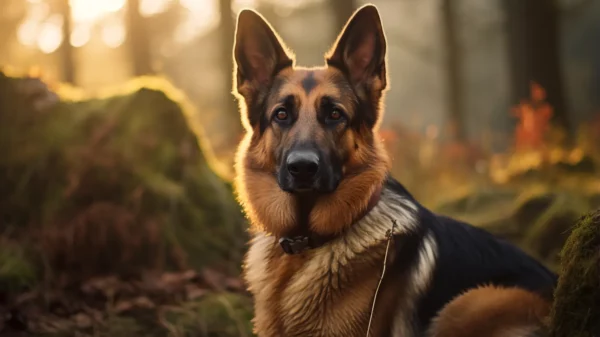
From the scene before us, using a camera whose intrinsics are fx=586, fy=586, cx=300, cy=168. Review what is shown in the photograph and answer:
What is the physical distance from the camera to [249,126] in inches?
159

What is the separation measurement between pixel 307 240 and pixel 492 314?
1147 mm

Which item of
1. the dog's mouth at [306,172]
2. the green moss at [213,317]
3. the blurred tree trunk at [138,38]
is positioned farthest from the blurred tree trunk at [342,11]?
the dog's mouth at [306,172]

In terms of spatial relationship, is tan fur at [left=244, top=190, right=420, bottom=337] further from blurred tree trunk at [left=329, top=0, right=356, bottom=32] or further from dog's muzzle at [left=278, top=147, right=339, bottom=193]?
blurred tree trunk at [left=329, top=0, right=356, bottom=32]

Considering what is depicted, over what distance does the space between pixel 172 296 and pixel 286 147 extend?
2.15 meters

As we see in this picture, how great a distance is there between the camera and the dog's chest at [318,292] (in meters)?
3.29

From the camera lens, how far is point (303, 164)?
131 inches

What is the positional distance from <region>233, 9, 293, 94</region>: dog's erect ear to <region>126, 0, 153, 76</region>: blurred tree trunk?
10.2 meters

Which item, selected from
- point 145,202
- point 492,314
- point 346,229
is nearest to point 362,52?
point 346,229

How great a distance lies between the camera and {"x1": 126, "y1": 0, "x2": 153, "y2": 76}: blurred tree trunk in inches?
537

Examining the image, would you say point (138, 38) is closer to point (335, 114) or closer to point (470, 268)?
point (335, 114)

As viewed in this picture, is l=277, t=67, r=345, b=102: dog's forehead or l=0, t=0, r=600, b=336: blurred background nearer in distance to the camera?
l=277, t=67, r=345, b=102: dog's forehead

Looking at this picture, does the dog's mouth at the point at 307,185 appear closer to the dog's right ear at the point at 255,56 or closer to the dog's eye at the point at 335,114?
the dog's eye at the point at 335,114

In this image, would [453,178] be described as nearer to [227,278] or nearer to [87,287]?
[227,278]

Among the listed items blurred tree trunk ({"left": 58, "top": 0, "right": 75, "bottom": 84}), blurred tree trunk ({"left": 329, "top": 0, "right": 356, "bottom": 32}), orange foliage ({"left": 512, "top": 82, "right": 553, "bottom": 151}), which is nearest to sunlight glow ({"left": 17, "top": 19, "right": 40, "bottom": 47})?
blurred tree trunk ({"left": 58, "top": 0, "right": 75, "bottom": 84})
